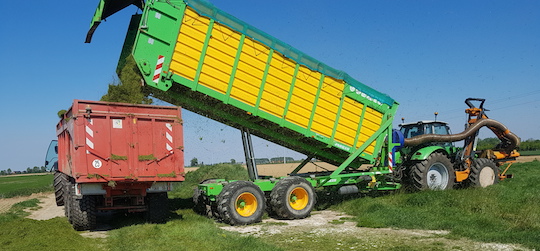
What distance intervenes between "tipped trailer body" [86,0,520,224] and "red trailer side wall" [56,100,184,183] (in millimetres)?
783

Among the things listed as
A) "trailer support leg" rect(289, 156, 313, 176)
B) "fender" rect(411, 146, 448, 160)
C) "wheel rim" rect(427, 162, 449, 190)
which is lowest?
"wheel rim" rect(427, 162, 449, 190)

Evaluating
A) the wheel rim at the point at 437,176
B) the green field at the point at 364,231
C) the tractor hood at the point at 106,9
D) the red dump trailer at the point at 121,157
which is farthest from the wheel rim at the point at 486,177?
the tractor hood at the point at 106,9

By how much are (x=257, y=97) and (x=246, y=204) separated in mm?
2475

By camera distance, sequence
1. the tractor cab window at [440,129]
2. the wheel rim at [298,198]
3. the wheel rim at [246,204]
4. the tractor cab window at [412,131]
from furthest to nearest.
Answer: the tractor cab window at [412,131] → the tractor cab window at [440,129] → the wheel rim at [298,198] → the wheel rim at [246,204]

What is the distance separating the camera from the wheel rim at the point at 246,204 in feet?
32.3

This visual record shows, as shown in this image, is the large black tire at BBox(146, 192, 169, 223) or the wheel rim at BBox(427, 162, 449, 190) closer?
the large black tire at BBox(146, 192, 169, 223)

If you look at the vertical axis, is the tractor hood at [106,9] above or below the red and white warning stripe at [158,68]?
above

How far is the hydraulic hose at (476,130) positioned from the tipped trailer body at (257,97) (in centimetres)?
138

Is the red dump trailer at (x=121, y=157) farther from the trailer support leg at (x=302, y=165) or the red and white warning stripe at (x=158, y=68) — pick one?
the trailer support leg at (x=302, y=165)

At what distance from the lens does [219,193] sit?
9.80 metres

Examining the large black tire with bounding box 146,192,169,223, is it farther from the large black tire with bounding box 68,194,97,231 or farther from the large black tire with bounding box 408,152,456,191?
the large black tire with bounding box 408,152,456,191

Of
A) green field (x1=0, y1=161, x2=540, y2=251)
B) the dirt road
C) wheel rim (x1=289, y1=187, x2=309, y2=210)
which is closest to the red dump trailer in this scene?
green field (x1=0, y1=161, x2=540, y2=251)

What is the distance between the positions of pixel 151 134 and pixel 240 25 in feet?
10.1

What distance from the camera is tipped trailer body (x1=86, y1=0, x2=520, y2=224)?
29.7 feet
